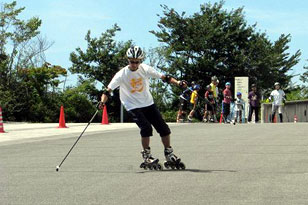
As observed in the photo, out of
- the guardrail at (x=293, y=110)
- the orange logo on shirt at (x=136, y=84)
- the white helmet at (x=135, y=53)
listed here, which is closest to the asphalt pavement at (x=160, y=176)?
the orange logo on shirt at (x=136, y=84)

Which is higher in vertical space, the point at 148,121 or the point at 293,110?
the point at 293,110

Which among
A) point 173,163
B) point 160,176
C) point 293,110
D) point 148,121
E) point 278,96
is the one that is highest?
point 278,96

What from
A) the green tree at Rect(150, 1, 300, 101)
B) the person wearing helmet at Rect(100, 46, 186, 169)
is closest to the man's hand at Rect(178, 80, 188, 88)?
the person wearing helmet at Rect(100, 46, 186, 169)

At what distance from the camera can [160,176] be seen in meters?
7.32

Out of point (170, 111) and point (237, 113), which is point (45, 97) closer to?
point (170, 111)

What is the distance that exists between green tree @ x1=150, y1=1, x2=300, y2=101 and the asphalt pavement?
32.5 m

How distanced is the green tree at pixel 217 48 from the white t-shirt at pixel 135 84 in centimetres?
3554

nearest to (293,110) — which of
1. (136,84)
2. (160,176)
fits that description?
(136,84)

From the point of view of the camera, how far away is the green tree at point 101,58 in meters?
43.9

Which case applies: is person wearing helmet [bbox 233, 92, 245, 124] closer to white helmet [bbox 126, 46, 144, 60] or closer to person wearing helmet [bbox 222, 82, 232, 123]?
person wearing helmet [bbox 222, 82, 232, 123]

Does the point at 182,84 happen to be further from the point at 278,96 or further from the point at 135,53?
the point at 278,96

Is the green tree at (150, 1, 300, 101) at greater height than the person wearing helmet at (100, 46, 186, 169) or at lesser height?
greater

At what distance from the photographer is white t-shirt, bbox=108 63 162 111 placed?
8195 mm

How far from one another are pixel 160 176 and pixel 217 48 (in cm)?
3813
